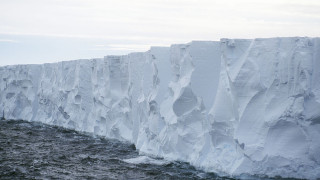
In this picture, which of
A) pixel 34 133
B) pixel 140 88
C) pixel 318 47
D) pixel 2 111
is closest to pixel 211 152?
pixel 318 47

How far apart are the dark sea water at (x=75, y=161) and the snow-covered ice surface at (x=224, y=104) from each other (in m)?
0.48

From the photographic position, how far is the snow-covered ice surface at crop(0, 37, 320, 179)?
7.78m

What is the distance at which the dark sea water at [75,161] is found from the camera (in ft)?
28.8

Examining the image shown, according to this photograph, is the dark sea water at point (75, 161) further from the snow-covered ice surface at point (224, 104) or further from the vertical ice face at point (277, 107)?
the vertical ice face at point (277, 107)

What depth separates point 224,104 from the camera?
9117mm

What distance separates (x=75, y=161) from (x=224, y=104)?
409cm

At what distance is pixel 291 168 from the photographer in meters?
7.68

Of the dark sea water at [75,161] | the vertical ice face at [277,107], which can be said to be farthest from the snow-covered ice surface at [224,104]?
the dark sea water at [75,161]

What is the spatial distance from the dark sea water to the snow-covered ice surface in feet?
1.57

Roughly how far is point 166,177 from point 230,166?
1314mm

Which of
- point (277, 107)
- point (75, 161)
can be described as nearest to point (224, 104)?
point (277, 107)

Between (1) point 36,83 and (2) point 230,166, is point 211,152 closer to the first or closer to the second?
(2) point 230,166

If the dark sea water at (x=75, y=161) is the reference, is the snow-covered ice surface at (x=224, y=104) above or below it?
above

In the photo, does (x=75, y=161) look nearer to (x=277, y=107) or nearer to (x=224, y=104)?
(x=224, y=104)
